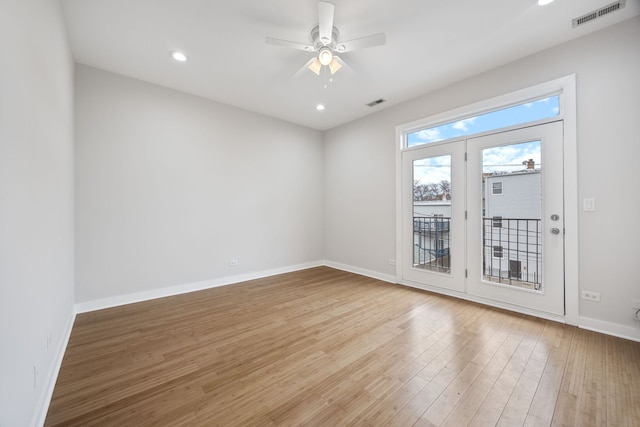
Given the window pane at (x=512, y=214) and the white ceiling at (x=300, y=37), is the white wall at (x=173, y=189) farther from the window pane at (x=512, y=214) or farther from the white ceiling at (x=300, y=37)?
the window pane at (x=512, y=214)

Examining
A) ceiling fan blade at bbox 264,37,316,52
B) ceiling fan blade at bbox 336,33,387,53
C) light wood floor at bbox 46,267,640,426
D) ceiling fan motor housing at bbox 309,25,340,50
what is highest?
ceiling fan motor housing at bbox 309,25,340,50

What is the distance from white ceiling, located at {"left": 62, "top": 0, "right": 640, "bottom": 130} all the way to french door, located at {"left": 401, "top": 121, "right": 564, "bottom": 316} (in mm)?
988

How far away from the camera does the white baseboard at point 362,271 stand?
4234 millimetres

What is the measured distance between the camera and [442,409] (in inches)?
58.9

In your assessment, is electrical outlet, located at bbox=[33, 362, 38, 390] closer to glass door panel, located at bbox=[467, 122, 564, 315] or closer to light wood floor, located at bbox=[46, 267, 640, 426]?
light wood floor, located at bbox=[46, 267, 640, 426]

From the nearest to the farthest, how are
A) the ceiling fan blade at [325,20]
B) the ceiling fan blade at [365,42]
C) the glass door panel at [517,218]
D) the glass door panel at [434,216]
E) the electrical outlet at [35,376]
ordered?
the electrical outlet at [35,376]
the ceiling fan blade at [325,20]
the ceiling fan blade at [365,42]
the glass door panel at [517,218]
the glass door panel at [434,216]

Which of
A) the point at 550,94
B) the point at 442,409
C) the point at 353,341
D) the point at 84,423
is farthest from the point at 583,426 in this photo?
the point at 550,94

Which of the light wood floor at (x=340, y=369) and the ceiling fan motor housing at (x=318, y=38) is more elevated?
the ceiling fan motor housing at (x=318, y=38)

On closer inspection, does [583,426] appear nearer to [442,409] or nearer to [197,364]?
[442,409]

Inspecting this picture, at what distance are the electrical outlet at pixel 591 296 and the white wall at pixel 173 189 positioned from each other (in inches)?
162

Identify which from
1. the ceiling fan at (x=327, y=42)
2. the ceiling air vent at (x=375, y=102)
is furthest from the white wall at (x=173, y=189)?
the ceiling fan at (x=327, y=42)

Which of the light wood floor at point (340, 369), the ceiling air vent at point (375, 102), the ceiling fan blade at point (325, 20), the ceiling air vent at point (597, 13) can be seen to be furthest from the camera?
the ceiling air vent at point (375, 102)

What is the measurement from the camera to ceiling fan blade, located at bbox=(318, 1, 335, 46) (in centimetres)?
193

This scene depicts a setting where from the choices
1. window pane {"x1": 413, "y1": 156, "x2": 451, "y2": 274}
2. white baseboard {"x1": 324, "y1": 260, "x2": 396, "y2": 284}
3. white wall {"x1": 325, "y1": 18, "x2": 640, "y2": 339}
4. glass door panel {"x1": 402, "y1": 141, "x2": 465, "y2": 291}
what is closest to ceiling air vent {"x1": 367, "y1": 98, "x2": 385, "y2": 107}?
glass door panel {"x1": 402, "y1": 141, "x2": 465, "y2": 291}
